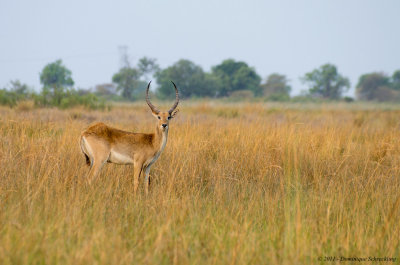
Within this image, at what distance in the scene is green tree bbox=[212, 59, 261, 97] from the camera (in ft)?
220

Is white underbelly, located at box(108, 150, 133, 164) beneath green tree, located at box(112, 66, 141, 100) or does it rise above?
beneath

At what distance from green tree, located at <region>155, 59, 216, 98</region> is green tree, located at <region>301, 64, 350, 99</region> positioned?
22.1m

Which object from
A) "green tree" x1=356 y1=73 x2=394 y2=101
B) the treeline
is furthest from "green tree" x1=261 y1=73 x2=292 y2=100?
"green tree" x1=356 y1=73 x2=394 y2=101

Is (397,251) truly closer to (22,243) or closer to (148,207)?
(148,207)

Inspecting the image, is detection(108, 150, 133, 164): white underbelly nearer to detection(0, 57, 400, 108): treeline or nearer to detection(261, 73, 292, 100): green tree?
detection(0, 57, 400, 108): treeline

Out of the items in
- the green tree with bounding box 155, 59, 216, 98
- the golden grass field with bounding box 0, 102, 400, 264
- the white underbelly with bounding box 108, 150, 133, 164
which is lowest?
the golden grass field with bounding box 0, 102, 400, 264

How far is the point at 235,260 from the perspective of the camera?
340cm

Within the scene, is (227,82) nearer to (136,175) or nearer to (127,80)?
(127,80)

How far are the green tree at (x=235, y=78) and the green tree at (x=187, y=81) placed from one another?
322 centimetres

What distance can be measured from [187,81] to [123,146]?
56.3 metres

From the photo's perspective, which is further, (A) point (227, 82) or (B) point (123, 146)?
(A) point (227, 82)

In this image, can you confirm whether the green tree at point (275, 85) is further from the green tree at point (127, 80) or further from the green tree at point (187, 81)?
the green tree at point (127, 80)

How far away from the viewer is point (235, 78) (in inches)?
2653

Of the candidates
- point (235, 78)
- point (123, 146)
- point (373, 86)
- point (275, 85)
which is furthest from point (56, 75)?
point (123, 146)
